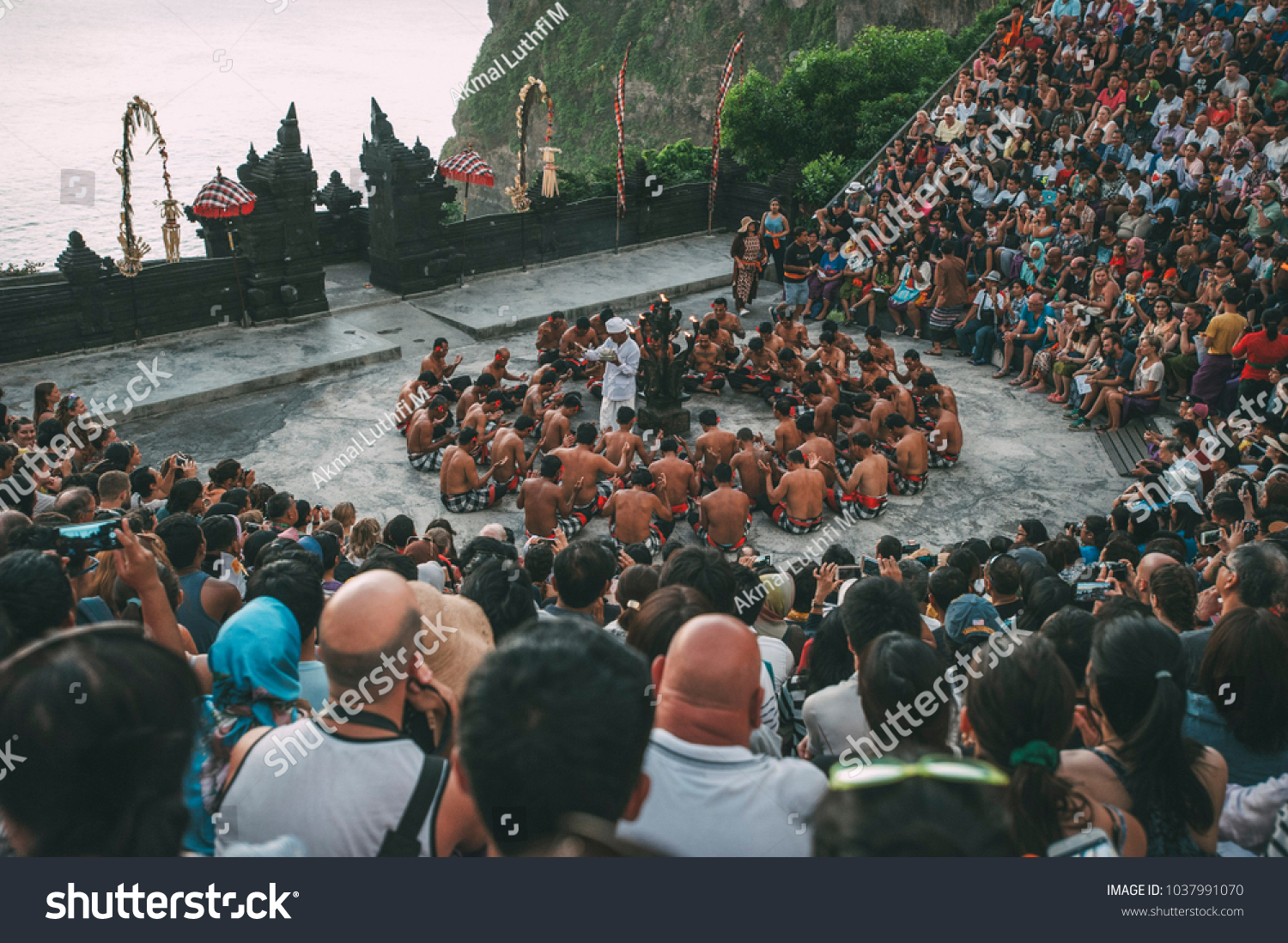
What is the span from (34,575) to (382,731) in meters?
1.71

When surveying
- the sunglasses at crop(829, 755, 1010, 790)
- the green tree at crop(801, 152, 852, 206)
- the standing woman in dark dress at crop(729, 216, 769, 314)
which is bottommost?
the sunglasses at crop(829, 755, 1010, 790)

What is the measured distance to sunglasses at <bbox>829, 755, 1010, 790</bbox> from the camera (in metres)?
1.89

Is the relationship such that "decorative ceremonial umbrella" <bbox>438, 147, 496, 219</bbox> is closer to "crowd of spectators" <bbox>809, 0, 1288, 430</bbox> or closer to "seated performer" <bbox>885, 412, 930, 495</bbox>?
"crowd of spectators" <bbox>809, 0, 1288, 430</bbox>

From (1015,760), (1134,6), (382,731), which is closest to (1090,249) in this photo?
(1134,6)

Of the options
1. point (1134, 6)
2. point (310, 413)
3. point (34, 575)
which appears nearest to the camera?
point (34, 575)

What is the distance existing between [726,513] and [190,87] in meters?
103

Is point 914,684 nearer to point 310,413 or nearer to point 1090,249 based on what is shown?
point 310,413

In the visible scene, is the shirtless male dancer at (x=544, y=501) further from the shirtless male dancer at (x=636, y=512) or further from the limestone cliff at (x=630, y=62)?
the limestone cliff at (x=630, y=62)

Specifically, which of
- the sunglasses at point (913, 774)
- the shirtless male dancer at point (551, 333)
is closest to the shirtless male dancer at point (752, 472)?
the shirtless male dancer at point (551, 333)

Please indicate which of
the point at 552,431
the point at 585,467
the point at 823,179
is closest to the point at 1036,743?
the point at 585,467

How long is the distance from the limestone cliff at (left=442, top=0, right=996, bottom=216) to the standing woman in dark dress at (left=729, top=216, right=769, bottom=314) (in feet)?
71.7

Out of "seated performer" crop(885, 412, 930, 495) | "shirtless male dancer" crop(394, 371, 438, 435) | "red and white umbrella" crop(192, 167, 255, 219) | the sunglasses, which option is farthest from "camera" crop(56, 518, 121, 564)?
"red and white umbrella" crop(192, 167, 255, 219)

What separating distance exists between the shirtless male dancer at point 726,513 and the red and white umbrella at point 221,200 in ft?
27.9

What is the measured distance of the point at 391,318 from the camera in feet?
51.2
